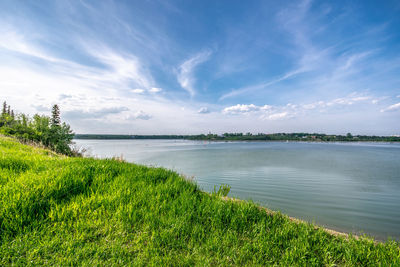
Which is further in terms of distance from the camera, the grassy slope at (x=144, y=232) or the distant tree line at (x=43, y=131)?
the distant tree line at (x=43, y=131)

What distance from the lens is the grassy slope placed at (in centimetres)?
272

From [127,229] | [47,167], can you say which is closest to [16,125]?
[47,167]

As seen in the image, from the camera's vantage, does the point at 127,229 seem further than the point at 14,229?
Yes

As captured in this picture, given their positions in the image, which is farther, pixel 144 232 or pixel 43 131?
pixel 43 131

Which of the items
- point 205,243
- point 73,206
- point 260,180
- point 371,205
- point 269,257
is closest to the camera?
point 269,257

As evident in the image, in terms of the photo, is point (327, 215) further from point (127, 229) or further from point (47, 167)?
point (47, 167)

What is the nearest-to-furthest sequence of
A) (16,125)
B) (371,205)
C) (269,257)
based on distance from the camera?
(269,257) < (371,205) < (16,125)

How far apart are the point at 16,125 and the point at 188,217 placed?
23.4 metres

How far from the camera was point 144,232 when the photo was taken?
320 centimetres

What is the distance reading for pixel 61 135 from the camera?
18875mm

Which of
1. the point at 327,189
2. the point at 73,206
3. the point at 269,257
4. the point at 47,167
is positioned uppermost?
the point at 47,167

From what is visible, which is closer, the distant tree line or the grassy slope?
the grassy slope

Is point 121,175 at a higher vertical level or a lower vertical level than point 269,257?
higher

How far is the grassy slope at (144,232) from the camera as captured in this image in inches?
107
